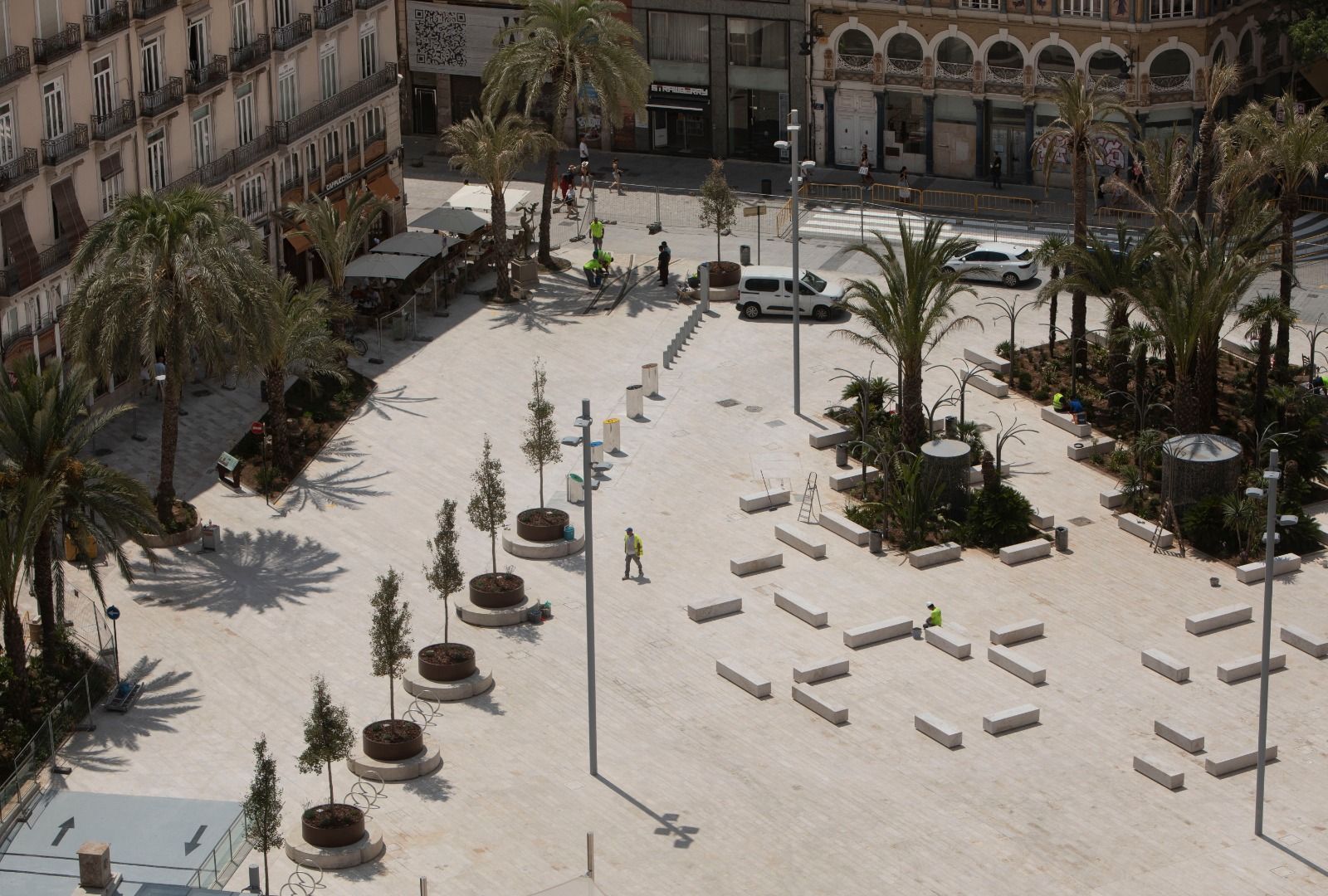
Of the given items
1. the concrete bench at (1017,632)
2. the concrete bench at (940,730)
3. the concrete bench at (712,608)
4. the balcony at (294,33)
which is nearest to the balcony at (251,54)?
the balcony at (294,33)

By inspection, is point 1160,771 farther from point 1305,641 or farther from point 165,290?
point 165,290

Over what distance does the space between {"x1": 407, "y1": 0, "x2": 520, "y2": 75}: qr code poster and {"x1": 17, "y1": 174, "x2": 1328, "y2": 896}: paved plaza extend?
2947 centimetres

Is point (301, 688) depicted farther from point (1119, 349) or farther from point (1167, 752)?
point (1119, 349)

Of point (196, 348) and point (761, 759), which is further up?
point (196, 348)

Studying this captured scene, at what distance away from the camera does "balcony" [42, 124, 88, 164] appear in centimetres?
7750

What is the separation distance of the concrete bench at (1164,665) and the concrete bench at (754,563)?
10.6 metres

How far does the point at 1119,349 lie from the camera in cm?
8225

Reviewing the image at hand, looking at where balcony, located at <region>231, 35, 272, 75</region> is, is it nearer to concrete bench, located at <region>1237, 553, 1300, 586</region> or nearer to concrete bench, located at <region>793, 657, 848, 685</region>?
concrete bench, located at <region>793, 657, 848, 685</region>

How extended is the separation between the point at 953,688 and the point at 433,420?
21.5m

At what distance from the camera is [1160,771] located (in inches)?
2431

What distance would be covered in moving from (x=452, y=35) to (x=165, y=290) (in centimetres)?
4337

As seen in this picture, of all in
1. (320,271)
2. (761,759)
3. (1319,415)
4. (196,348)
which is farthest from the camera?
(320,271)

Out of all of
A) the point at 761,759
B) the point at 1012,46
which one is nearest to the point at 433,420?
the point at 761,759

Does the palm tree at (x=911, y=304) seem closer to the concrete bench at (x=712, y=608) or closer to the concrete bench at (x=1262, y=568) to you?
the concrete bench at (x=712, y=608)
